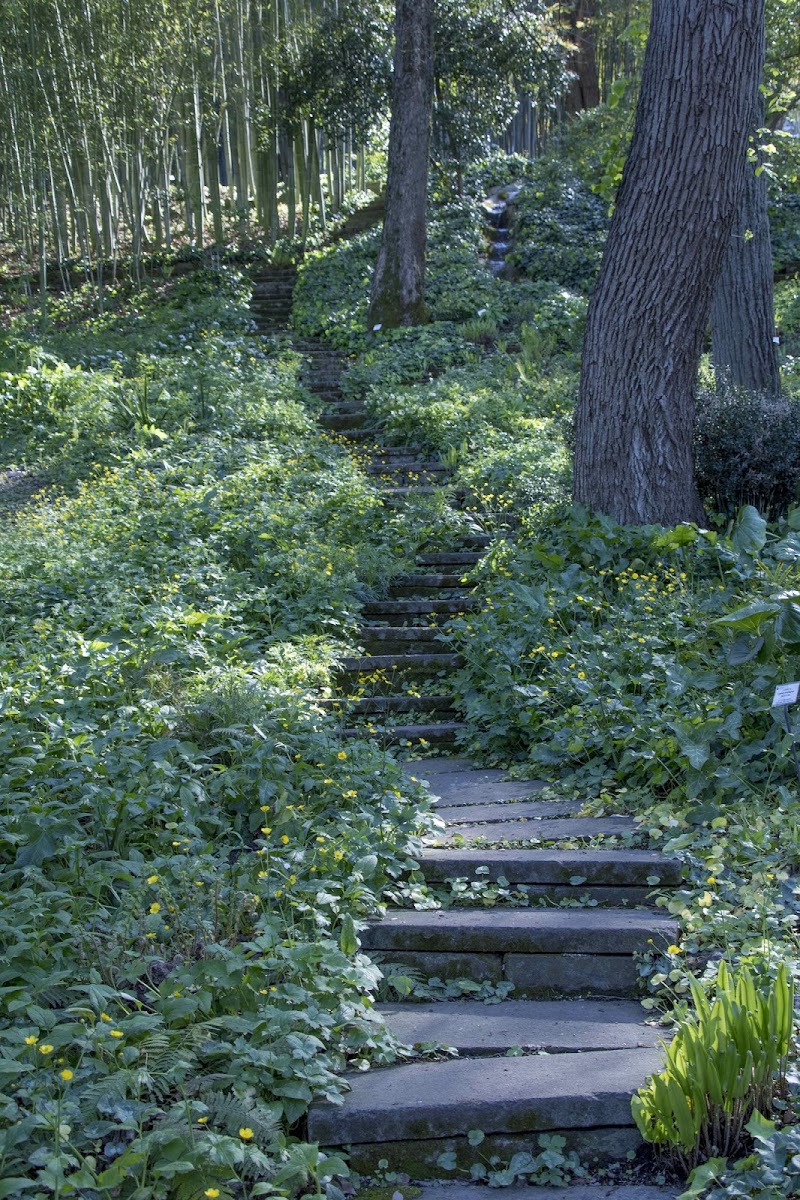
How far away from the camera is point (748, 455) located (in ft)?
23.7

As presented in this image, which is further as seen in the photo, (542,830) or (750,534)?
(750,534)

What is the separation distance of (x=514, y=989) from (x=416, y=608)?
3.55m

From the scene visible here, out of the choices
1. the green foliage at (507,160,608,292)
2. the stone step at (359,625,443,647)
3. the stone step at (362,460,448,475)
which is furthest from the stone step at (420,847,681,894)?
the green foliage at (507,160,608,292)

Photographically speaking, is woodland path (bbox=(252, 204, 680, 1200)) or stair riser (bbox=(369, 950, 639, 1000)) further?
stair riser (bbox=(369, 950, 639, 1000))

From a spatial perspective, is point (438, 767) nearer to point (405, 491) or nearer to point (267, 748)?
point (267, 748)

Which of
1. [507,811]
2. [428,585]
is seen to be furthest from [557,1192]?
[428,585]

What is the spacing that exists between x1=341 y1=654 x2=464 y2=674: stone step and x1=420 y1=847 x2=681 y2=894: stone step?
212 cm

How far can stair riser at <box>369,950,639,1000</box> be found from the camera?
12.3ft

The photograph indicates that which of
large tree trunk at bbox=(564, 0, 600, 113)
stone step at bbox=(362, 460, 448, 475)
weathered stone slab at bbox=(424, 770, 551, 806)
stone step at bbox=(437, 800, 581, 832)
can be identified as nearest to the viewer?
stone step at bbox=(437, 800, 581, 832)

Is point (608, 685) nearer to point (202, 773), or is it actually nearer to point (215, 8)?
point (202, 773)

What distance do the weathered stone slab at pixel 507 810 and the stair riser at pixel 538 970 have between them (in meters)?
0.95

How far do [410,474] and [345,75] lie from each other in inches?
498

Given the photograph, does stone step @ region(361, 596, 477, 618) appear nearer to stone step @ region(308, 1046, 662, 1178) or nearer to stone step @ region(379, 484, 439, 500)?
stone step @ region(379, 484, 439, 500)

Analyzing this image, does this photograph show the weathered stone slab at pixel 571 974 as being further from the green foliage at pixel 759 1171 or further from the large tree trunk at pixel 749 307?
the large tree trunk at pixel 749 307
